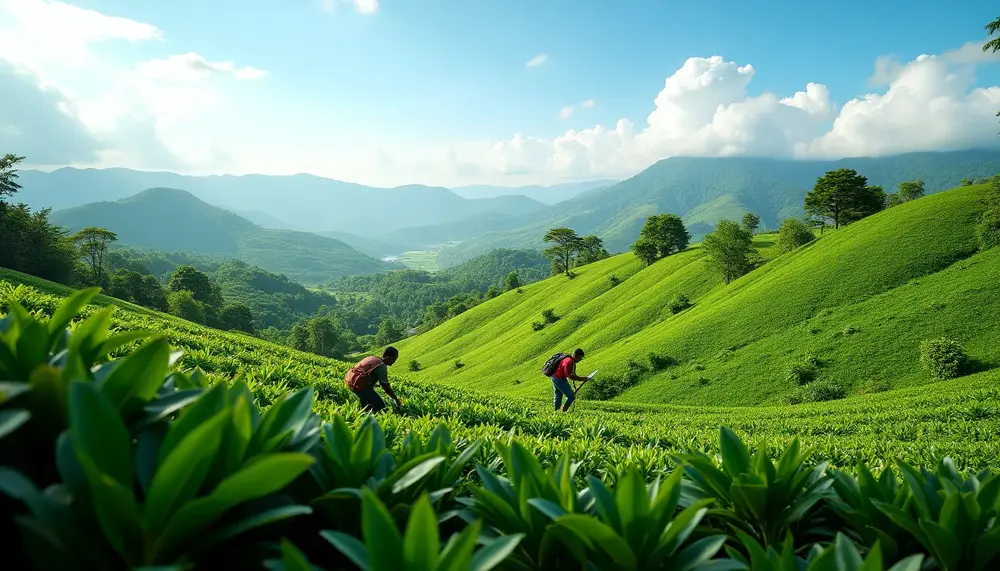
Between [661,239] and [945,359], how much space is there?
179 ft

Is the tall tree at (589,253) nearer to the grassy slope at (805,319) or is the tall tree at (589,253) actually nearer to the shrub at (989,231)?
the grassy slope at (805,319)

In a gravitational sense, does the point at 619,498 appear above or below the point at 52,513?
below

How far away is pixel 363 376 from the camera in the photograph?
30.1 ft

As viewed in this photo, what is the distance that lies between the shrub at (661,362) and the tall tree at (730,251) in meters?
22.9

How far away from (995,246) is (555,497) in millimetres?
50609

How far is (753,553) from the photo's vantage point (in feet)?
5.54

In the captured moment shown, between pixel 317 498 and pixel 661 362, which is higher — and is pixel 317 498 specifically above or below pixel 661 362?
above

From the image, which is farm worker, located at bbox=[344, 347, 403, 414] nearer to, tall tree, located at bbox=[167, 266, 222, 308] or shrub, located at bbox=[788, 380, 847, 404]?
shrub, located at bbox=[788, 380, 847, 404]

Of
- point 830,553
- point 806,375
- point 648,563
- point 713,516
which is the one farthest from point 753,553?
point 806,375

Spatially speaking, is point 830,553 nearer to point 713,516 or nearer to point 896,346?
point 713,516

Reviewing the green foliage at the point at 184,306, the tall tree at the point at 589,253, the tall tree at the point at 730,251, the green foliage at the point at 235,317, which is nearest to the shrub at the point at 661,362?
the tall tree at the point at 730,251

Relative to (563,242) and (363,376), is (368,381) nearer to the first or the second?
(363,376)

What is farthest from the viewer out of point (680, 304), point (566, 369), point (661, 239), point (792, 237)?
point (661, 239)

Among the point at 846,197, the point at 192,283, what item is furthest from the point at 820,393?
the point at 192,283
